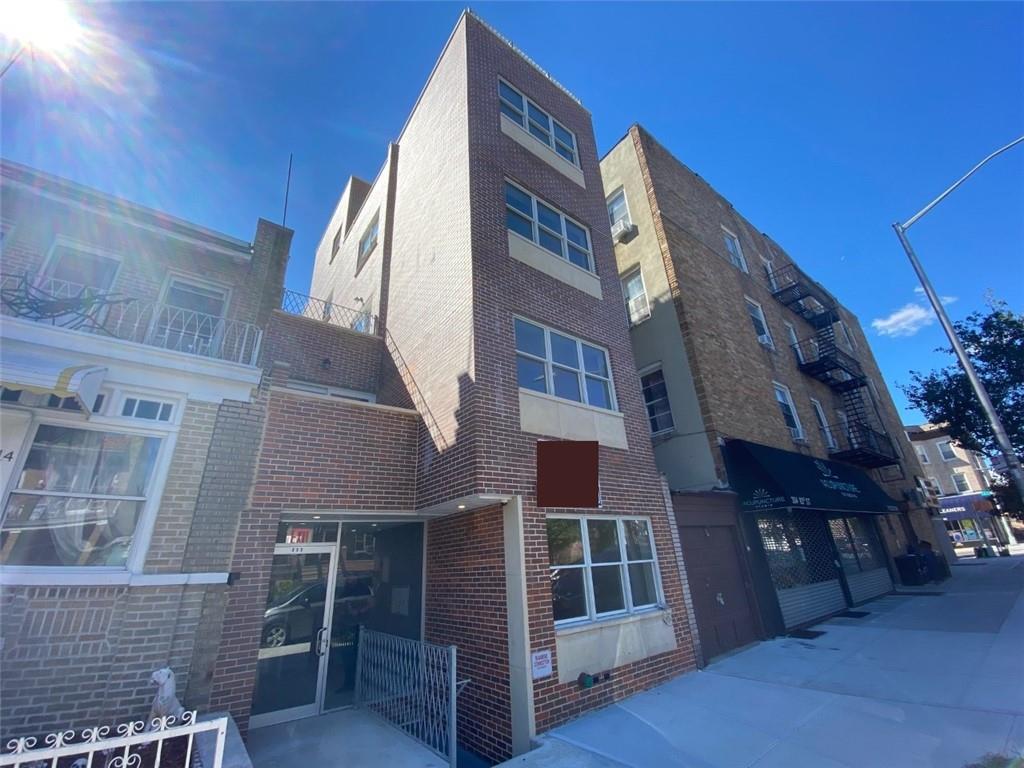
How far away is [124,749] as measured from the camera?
142 inches

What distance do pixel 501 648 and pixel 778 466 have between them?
876 centimetres

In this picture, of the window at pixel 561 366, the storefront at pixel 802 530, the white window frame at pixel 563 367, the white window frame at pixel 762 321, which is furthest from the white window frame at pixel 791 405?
the window at pixel 561 366

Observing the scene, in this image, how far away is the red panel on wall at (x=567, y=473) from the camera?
733 centimetres

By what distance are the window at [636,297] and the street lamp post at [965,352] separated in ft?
20.3

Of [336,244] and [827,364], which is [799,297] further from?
[336,244]

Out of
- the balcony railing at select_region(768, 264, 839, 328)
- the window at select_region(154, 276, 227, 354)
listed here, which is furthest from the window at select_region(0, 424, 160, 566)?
the balcony railing at select_region(768, 264, 839, 328)

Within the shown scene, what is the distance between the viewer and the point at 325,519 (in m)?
7.94

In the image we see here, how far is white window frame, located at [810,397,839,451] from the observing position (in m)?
16.3

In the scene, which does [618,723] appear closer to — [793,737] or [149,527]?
[793,737]

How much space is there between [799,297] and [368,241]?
674 inches

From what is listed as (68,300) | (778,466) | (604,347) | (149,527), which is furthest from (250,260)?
(778,466)

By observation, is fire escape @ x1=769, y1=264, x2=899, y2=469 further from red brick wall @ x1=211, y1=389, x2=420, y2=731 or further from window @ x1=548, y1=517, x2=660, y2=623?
red brick wall @ x1=211, y1=389, x2=420, y2=731

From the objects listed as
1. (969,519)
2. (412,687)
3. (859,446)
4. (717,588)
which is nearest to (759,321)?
(859,446)

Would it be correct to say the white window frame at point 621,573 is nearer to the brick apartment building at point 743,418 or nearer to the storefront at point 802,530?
the brick apartment building at point 743,418
